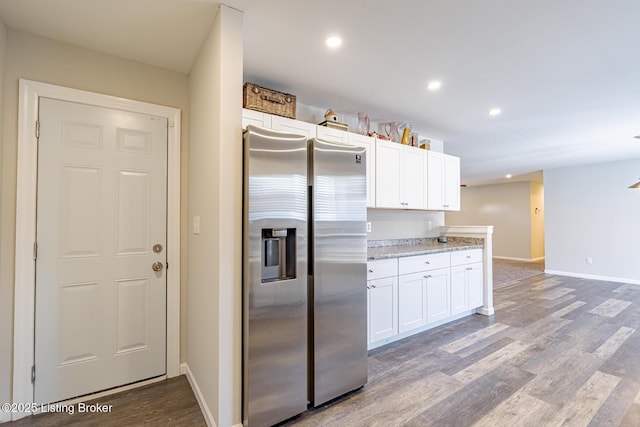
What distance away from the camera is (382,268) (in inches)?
113

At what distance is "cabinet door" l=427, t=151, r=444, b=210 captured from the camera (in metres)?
3.83

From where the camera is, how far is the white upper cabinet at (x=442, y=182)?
3.84 meters

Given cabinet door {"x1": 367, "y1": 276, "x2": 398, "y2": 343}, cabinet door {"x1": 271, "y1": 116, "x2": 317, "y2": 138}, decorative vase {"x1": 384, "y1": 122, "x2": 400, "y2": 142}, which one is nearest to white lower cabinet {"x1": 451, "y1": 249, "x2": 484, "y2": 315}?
cabinet door {"x1": 367, "y1": 276, "x2": 398, "y2": 343}

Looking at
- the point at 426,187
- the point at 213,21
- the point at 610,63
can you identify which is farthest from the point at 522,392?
the point at 213,21

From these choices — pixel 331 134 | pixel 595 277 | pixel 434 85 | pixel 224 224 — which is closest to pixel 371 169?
pixel 331 134

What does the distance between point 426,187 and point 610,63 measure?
191cm

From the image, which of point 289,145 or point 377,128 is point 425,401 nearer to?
point 289,145

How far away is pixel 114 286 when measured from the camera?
7.38 feet

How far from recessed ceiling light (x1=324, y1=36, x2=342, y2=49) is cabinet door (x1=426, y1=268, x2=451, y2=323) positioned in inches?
96.2

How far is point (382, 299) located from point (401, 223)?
146 centimetres

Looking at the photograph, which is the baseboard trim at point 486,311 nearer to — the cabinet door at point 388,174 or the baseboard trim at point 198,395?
the cabinet door at point 388,174

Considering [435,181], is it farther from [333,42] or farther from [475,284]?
[333,42]

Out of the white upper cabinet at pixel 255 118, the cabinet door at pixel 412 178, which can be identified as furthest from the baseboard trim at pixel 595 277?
the white upper cabinet at pixel 255 118

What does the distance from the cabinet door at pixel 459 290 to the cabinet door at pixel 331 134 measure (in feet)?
6.81
